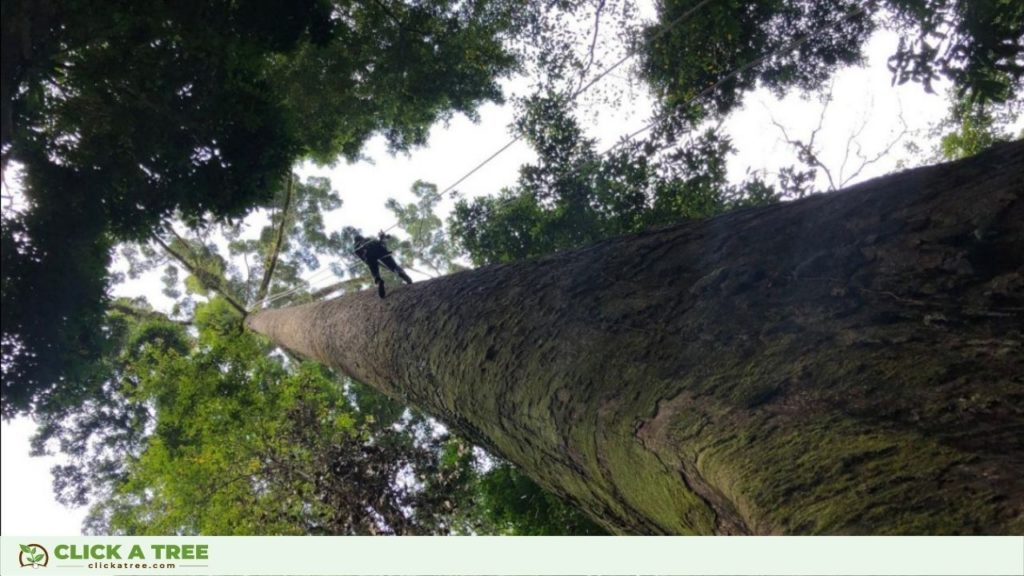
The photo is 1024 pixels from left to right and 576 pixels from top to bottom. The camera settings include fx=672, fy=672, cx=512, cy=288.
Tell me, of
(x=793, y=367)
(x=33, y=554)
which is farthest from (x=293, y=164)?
(x=793, y=367)

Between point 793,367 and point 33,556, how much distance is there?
3676mm

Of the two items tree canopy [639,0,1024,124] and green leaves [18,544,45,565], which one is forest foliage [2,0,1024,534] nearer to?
tree canopy [639,0,1024,124]

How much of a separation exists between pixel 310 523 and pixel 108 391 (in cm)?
769

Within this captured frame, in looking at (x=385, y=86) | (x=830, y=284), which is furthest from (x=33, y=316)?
(x=385, y=86)

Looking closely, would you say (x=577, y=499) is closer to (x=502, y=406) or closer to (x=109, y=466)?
(x=502, y=406)

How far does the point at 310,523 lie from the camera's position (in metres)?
8.37

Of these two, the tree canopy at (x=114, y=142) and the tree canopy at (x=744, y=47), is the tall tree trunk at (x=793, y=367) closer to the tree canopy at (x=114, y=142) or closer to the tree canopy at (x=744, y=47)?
the tree canopy at (x=114, y=142)

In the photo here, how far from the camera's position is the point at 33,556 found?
3355 millimetres

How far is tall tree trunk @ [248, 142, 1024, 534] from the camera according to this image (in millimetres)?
1514

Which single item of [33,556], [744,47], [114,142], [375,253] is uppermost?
[744,47]

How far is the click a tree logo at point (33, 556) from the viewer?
131 inches

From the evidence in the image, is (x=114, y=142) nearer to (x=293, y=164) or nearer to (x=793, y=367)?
(x=293, y=164)

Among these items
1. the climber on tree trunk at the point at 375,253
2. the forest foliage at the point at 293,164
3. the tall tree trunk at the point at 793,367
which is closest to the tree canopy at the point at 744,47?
the forest foliage at the point at 293,164

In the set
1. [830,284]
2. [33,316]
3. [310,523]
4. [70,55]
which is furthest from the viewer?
[310,523]
